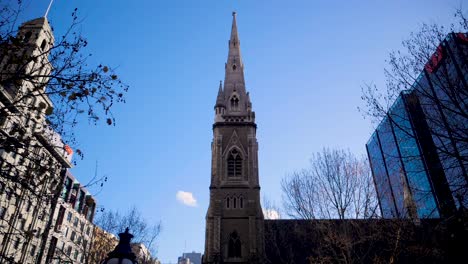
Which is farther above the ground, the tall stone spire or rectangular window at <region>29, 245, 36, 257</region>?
the tall stone spire

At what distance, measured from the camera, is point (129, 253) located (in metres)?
6.71

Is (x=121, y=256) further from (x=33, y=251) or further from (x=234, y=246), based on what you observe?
(x=33, y=251)

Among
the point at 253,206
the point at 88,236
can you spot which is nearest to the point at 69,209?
the point at 88,236

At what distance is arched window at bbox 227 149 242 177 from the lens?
34009 mm

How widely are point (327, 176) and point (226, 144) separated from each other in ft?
56.2

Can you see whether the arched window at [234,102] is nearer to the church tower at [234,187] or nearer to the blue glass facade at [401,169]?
the church tower at [234,187]

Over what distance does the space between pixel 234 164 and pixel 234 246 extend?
26.9 feet

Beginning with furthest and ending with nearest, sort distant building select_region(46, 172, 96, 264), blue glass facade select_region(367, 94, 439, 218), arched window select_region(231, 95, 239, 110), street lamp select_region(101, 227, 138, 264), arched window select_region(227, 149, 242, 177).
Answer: distant building select_region(46, 172, 96, 264)
arched window select_region(231, 95, 239, 110)
arched window select_region(227, 149, 242, 177)
blue glass facade select_region(367, 94, 439, 218)
street lamp select_region(101, 227, 138, 264)

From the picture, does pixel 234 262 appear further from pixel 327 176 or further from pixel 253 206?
pixel 327 176

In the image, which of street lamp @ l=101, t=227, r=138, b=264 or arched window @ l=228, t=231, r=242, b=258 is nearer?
street lamp @ l=101, t=227, r=138, b=264

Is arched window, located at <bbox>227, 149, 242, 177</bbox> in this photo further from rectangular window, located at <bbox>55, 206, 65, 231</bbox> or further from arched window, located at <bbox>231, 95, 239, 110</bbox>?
rectangular window, located at <bbox>55, 206, 65, 231</bbox>

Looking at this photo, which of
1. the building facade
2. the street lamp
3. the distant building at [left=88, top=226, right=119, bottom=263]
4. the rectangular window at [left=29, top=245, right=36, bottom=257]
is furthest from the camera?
the rectangular window at [left=29, top=245, right=36, bottom=257]

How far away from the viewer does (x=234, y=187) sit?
32.7 m

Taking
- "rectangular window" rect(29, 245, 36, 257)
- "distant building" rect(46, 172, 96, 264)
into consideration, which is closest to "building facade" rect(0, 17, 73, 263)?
"rectangular window" rect(29, 245, 36, 257)
